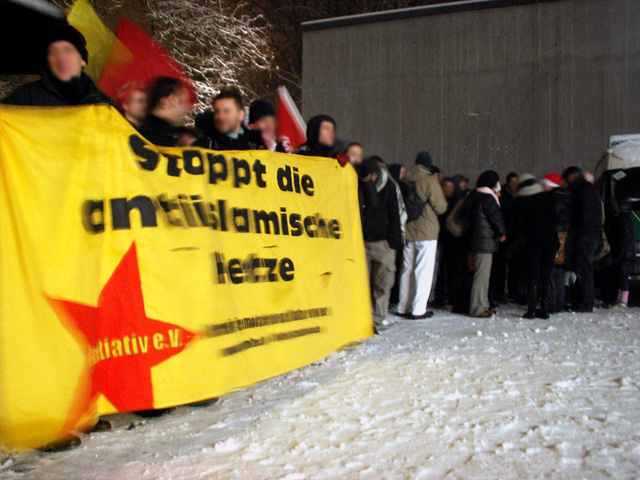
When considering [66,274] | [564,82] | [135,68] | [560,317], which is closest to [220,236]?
[66,274]

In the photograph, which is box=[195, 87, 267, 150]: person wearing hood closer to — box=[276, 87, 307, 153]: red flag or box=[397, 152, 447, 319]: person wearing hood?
box=[276, 87, 307, 153]: red flag

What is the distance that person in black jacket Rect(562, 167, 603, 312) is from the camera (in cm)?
827

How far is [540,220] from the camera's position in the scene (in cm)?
788

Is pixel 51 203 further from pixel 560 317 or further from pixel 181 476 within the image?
pixel 560 317

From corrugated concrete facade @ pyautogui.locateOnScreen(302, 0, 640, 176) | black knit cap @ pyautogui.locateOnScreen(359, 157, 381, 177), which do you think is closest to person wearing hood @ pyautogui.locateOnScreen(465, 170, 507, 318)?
black knit cap @ pyautogui.locateOnScreen(359, 157, 381, 177)

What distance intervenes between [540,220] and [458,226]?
1059 mm

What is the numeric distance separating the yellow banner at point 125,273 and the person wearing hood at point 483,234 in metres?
4.20

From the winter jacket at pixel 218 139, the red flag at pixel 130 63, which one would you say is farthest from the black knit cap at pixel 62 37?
the red flag at pixel 130 63

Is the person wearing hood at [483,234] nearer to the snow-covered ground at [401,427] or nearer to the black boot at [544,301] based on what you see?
the black boot at [544,301]

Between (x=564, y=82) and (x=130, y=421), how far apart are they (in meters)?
15.4

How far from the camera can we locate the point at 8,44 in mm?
5168

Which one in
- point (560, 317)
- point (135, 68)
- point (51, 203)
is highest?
point (135, 68)

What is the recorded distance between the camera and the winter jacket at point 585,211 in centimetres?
827

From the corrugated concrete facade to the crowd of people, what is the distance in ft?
19.6
